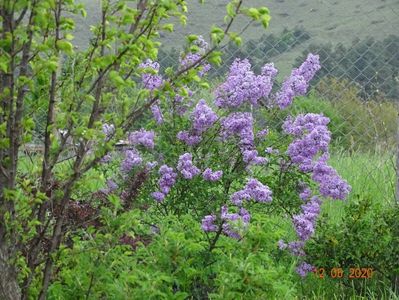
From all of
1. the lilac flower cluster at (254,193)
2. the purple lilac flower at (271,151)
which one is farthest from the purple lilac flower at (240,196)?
the purple lilac flower at (271,151)

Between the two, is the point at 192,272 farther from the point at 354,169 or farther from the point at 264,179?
the point at 354,169

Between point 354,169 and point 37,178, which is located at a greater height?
point 37,178

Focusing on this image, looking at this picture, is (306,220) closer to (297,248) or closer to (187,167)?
(297,248)

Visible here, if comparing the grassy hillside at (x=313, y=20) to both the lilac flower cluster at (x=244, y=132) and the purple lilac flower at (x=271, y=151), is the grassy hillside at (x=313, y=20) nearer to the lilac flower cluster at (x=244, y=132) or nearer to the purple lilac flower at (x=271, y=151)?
the purple lilac flower at (x=271, y=151)

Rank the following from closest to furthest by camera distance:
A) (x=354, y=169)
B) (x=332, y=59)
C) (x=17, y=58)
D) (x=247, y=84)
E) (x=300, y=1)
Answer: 1. (x=17, y=58)
2. (x=247, y=84)
3. (x=354, y=169)
4. (x=332, y=59)
5. (x=300, y=1)

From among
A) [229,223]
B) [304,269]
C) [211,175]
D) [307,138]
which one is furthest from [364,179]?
[229,223]

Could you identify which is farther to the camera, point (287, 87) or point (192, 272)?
point (287, 87)

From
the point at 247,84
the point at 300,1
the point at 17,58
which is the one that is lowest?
the point at 300,1

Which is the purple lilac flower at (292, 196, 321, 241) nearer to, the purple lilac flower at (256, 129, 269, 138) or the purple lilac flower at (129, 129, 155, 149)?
the purple lilac flower at (256, 129, 269, 138)

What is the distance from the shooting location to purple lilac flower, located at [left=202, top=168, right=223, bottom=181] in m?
4.43

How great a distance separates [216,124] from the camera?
4773mm

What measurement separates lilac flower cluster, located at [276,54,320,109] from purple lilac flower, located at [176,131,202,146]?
56 cm

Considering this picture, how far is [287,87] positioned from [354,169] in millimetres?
3324

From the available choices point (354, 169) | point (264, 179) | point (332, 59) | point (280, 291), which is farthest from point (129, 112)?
point (332, 59)
